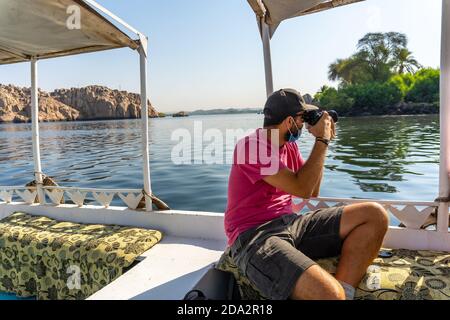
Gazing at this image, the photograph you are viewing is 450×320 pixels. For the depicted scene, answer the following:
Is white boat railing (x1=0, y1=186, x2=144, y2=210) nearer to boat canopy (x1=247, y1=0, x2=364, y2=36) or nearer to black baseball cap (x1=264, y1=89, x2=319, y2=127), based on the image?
black baseball cap (x1=264, y1=89, x2=319, y2=127)

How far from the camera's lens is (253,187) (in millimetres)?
1660

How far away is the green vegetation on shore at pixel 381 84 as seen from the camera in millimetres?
35188

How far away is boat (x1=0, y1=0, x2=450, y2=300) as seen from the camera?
78.1 inches

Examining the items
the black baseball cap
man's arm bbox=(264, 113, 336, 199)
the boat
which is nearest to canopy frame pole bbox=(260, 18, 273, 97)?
the boat

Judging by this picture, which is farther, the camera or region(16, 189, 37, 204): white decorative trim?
region(16, 189, 37, 204): white decorative trim

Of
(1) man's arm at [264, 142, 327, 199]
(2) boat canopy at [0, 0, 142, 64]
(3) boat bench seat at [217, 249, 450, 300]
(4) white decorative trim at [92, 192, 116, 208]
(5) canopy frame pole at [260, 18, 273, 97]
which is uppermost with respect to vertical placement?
(2) boat canopy at [0, 0, 142, 64]

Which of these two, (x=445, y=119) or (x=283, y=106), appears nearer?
(x=283, y=106)

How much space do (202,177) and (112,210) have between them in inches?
→ 175

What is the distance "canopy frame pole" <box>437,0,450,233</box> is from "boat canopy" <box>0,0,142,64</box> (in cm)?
226

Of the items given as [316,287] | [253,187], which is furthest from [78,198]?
[316,287]

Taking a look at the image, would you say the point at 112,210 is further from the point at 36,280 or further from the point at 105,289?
the point at 105,289

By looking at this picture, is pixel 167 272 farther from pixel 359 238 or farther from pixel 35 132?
pixel 35 132

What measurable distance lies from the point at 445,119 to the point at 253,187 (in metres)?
1.36

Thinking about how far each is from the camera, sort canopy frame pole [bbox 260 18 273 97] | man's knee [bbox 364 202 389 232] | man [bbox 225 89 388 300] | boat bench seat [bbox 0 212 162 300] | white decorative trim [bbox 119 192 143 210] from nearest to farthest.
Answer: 1. man [bbox 225 89 388 300]
2. man's knee [bbox 364 202 389 232]
3. boat bench seat [bbox 0 212 162 300]
4. canopy frame pole [bbox 260 18 273 97]
5. white decorative trim [bbox 119 192 143 210]
